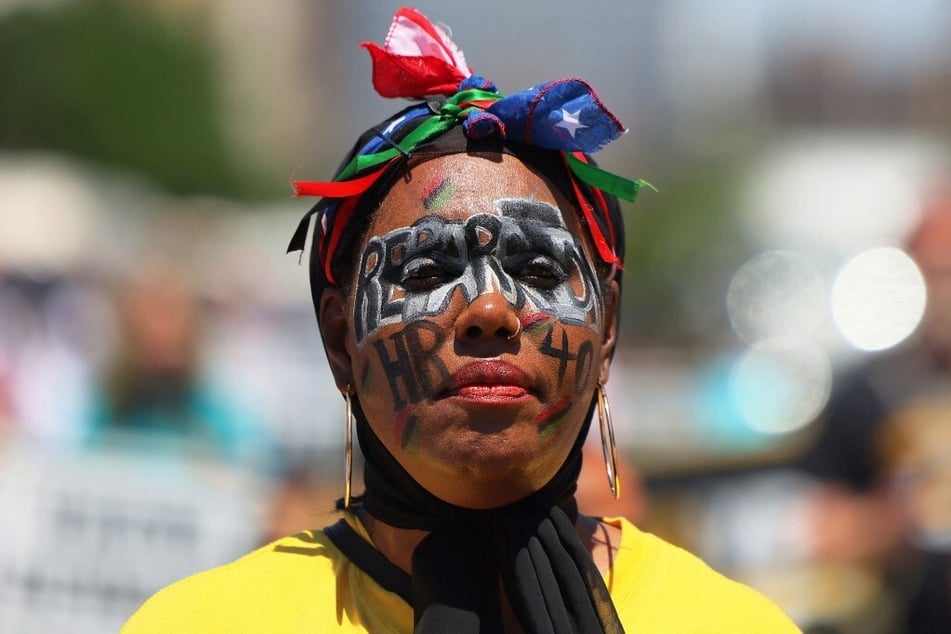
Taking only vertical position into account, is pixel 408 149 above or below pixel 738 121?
below

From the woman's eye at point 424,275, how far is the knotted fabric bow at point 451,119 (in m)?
0.21

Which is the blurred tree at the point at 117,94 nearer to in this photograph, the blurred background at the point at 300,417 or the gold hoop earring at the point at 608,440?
the blurred background at the point at 300,417

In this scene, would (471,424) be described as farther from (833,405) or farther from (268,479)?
(268,479)

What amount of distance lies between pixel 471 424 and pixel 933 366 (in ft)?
10.7

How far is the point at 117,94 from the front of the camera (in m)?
39.5

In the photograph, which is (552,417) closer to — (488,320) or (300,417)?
(488,320)

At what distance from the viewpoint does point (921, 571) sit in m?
5.01

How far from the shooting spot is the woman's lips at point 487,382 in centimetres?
256

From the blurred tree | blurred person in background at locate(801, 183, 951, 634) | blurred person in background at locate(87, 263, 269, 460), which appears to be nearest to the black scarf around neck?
blurred person in background at locate(801, 183, 951, 634)

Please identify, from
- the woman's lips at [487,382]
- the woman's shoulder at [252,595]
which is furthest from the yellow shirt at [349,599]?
the woman's lips at [487,382]

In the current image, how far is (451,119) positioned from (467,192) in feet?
0.61

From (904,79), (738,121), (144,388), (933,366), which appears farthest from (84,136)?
(904,79)

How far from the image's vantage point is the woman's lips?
256cm

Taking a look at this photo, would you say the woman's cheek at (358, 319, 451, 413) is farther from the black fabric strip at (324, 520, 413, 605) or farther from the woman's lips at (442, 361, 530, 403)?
the black fabric strip at (324, 520, 413, 605)
